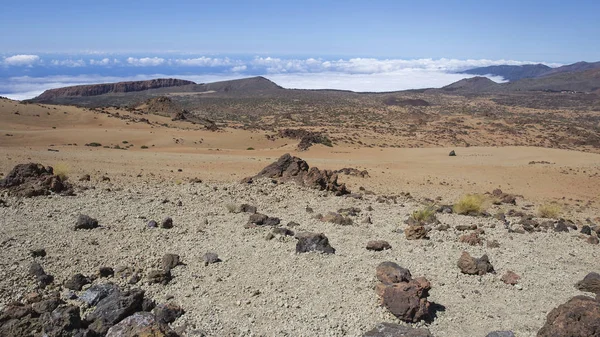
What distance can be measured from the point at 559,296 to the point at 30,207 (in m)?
10.8

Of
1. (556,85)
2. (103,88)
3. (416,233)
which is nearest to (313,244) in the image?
(416,233)

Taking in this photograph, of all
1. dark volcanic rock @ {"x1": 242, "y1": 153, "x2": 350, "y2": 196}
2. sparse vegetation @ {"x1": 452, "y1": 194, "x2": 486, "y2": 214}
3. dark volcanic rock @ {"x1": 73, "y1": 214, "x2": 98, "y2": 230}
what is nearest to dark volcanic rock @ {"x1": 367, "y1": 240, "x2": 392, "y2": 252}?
sparse vegetation @ {"x1": 452, "y1": 194, "x2": 486, "y2": 214}

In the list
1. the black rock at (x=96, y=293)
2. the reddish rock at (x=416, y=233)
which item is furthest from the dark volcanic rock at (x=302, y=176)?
the black rock at (x=96, y=293)

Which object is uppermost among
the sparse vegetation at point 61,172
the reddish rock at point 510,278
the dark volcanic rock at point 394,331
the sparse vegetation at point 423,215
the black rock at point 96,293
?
Result: the sparse vegetation at point 61,172

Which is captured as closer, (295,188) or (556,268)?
(556,268)

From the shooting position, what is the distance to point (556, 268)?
830 cm

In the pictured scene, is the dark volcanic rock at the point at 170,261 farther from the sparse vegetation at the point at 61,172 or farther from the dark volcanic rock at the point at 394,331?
the sparse vegetation at the point at 61,172

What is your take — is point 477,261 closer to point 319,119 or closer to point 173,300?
point 173,300

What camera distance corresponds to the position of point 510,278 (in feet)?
25.0

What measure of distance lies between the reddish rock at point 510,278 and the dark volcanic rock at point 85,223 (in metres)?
7.81

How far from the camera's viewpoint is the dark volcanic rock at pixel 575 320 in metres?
4.99

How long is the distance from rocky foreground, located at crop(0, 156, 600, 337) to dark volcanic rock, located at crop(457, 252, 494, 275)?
2 cm

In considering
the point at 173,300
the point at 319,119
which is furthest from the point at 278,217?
the point at 319,119

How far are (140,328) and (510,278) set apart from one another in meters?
5.86
